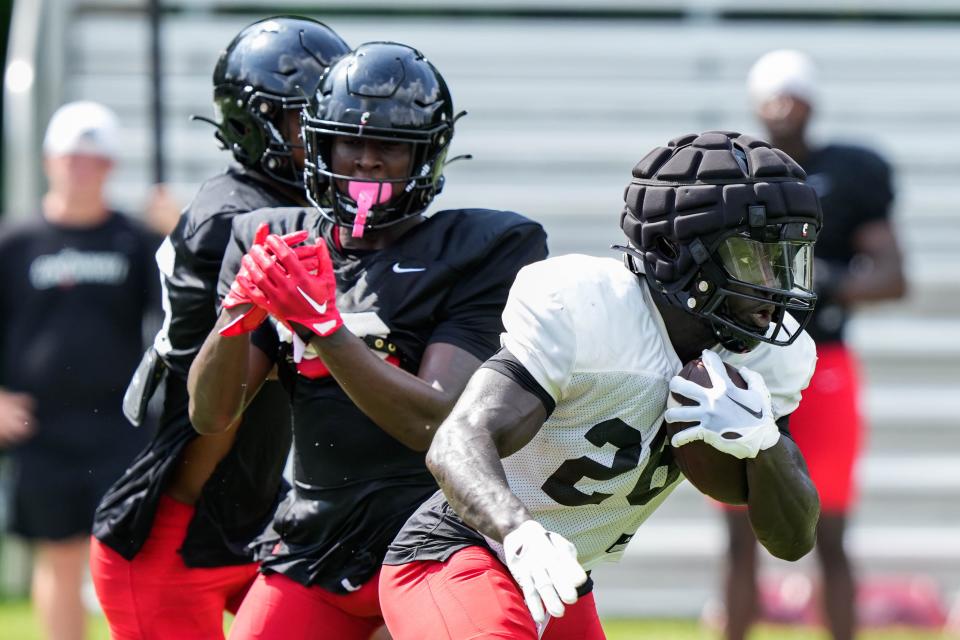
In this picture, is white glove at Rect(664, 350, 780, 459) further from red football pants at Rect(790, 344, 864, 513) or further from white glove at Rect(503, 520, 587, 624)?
red football pants at Rect(790, 344, 864, 513)

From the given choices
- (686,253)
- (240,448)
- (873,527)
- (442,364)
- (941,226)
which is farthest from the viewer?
(941,226)

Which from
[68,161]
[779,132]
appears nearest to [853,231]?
[779,132]

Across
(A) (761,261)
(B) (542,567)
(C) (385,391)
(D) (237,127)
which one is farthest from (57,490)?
(B) (542,567)

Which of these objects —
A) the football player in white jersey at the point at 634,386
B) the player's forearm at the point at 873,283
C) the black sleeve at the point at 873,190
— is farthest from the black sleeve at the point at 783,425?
the black sleeve at the point at 873,190

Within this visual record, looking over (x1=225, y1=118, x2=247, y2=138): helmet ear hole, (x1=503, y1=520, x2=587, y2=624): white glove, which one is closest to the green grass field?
(x1=225, y1=118, x2=247, y2=138): helmet ear hole

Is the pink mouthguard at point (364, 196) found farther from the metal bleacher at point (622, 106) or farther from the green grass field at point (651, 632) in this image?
the metal bleacher at point (622, 106)

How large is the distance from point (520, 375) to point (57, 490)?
12.3ft

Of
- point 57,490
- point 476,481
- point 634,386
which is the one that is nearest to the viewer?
point 476,481

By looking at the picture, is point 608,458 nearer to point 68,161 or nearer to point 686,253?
point 686,253

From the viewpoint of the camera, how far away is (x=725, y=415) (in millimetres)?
2662

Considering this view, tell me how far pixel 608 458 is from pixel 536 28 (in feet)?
20.0

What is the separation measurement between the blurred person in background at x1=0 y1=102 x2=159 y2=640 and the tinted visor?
365 cm

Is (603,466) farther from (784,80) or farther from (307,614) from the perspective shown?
(784,80)

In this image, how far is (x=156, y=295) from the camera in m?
6.37
